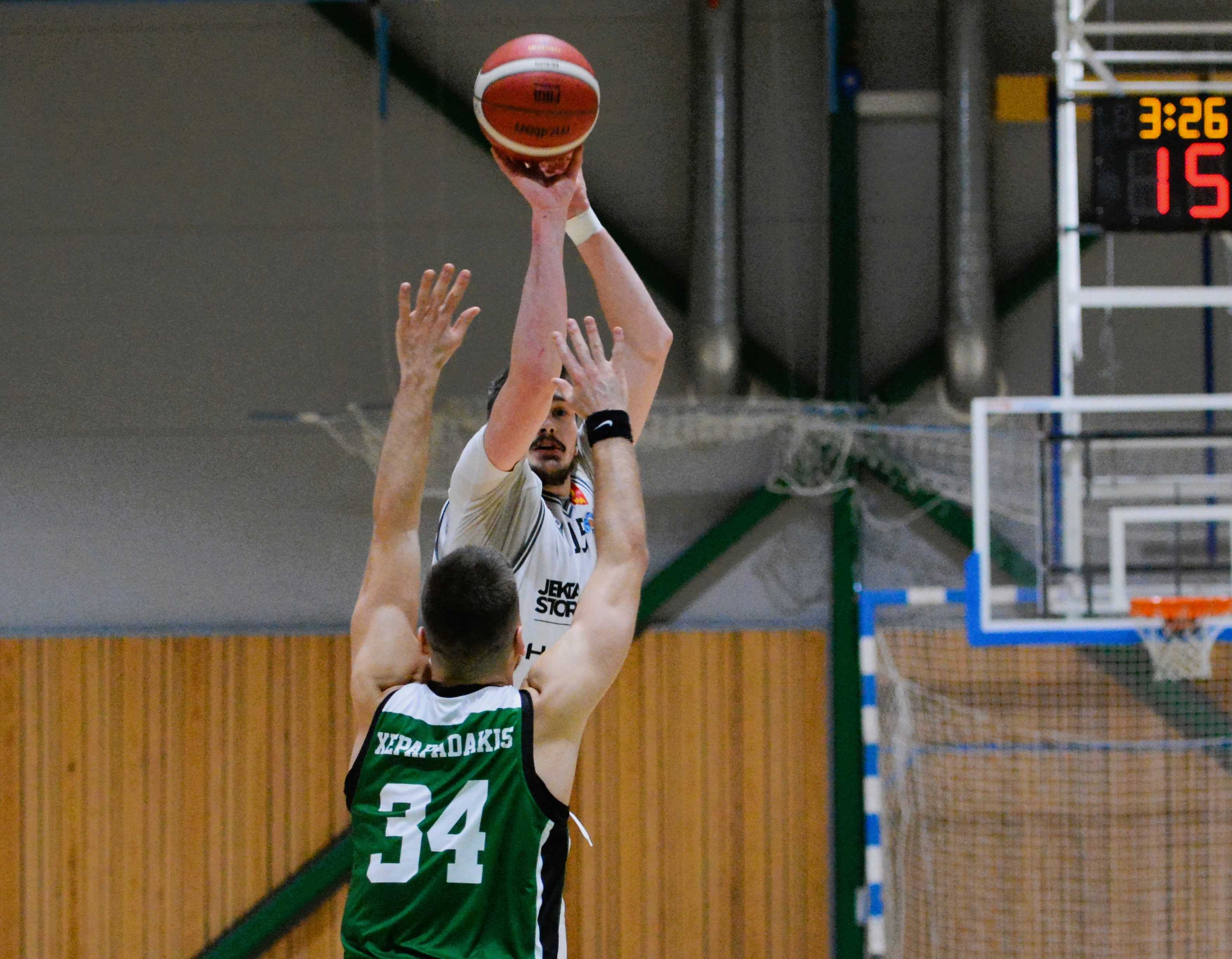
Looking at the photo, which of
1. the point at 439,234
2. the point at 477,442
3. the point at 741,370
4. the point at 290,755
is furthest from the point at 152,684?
the point at 477,442

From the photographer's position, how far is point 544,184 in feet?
13.6

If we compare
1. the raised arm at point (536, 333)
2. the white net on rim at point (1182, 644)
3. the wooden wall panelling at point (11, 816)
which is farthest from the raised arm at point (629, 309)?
the wooden wall panelling at point (11, 816)

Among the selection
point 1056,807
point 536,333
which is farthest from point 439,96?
point 536,333

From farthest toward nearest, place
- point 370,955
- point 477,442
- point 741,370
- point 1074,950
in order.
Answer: point 741,370
point 1074,950
point 477,442
point 370,955

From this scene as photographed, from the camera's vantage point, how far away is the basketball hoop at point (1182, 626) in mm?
6602

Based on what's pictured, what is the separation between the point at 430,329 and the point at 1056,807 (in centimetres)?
739

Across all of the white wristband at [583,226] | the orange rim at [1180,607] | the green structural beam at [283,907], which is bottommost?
the green structural beam at [283,907]

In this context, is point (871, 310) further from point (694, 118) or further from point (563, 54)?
point (563, 54)

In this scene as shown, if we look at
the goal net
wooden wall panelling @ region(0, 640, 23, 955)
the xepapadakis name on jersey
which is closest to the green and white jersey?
the xepapadakis name on jersey

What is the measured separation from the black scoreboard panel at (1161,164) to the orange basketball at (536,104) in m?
3.58

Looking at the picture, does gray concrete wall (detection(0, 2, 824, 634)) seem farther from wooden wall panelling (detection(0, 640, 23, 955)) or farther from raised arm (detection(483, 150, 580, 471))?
raised arm (detection(483, 150, 580, 471))

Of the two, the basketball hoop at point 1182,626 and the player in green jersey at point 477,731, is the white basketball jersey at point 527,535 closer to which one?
the player in green jersey at point 477,731

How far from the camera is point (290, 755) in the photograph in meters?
10.0

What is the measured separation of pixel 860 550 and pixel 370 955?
300 inches
